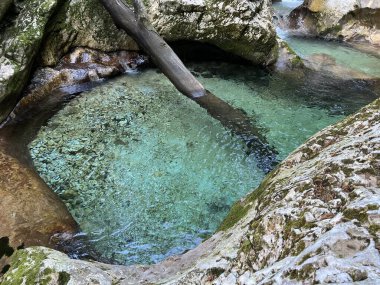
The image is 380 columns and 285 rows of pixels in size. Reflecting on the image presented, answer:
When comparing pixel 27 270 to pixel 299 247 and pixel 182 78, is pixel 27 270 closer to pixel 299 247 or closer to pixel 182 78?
pixel 299 247

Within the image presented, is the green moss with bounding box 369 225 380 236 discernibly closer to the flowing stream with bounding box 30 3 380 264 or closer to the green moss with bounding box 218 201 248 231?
the green moss with bounding box 218 201 248 231

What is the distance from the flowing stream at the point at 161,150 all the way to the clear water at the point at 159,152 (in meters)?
0.02

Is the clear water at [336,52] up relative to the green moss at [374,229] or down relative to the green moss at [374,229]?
down

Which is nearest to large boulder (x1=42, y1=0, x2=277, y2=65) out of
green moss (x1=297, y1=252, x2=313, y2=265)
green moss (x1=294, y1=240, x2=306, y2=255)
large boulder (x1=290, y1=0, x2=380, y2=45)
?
large boulder (x1=290, y1=0, x2=380, y2=45)

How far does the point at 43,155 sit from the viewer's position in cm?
598

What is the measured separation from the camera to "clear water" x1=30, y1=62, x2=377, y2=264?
4.65 meters

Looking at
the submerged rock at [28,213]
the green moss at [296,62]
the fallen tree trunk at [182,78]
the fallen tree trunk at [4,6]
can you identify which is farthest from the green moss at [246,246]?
the green moss at [296,62]

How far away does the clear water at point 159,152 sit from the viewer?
15.3ft

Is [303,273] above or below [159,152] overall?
above

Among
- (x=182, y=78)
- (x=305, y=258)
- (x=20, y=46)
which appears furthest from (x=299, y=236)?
(x=20, y=46)

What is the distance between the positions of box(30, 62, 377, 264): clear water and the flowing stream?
0.05ft

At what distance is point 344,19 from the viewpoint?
14.2 meters

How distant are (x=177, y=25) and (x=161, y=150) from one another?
4.06 meters

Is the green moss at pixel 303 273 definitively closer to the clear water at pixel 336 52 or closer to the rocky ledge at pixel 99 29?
the rocky ledge at pixel 99 29
